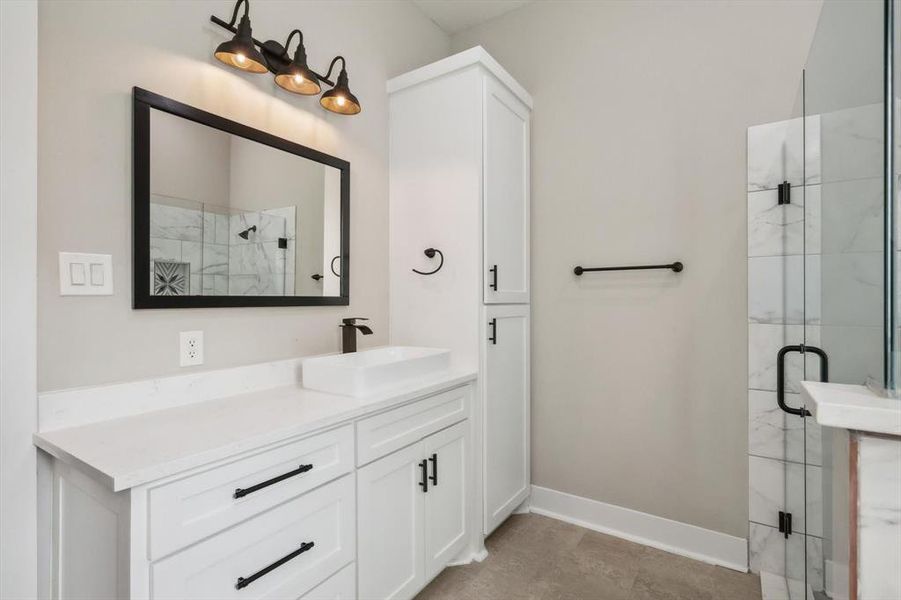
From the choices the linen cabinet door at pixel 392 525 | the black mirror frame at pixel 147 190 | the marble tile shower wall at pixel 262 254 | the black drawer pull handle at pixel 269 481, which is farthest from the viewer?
the marble tile shower wall at pixel 262 254

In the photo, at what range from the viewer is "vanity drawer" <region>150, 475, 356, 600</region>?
100 cm

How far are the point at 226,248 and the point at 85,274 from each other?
434 mm

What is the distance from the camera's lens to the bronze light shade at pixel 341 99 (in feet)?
6.20

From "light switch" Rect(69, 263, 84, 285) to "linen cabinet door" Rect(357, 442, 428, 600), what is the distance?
0.98m

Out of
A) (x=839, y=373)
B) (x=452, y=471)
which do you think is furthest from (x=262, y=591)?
(x=839, y=373)

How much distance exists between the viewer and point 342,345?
2.05 m

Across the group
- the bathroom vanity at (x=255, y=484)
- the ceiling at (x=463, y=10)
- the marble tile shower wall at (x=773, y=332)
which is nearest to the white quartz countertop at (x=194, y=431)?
the bathroom vanity at (x=255, y=484)

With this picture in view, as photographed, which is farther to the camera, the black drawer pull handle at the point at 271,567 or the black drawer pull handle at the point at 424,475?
the black drawer pull handle at the point at 424,475

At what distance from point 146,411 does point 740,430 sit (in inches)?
92.2

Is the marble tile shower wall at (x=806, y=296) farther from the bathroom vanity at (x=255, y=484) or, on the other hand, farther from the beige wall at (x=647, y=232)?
the bathroom vanity at (x=255, y=484)

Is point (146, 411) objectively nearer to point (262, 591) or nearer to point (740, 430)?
point (262, 591)

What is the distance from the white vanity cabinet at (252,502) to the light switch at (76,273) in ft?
1.33

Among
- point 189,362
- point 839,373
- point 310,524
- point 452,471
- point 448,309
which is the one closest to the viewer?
point 839,373

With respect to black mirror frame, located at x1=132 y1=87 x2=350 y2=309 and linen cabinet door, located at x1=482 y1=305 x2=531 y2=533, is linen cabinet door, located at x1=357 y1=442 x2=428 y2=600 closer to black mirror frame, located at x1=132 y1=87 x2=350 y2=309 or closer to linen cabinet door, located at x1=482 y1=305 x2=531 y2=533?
linen cabinet door, located at x1=482 y1=305 x2=531 y2=533
